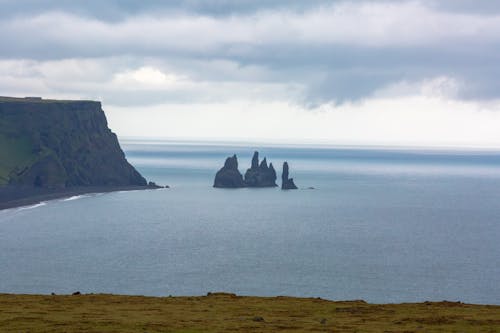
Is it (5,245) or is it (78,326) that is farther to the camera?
(5,245)

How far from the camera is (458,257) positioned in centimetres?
15962

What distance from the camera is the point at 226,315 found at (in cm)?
5328

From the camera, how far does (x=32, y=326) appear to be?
4712 cm

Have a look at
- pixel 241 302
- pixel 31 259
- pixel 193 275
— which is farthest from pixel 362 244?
pixel 241 302

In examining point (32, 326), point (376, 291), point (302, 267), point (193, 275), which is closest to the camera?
point (32, 326)

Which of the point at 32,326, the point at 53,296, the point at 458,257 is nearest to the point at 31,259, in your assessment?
the point at 458,257

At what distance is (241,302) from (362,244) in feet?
395

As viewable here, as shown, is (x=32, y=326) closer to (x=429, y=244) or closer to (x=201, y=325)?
(x=201, y=325)

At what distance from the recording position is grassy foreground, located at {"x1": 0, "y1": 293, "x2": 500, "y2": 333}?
47344 millimetres

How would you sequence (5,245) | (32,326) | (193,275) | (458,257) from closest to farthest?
(32,326), (193,275), (458,257), (5,245)

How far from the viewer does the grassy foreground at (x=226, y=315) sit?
155 ft

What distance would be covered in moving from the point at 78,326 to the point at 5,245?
131101 millimetres

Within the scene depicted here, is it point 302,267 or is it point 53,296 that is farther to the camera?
point 302,267

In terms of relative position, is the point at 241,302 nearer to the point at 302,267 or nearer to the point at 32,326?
the point at 32,326
